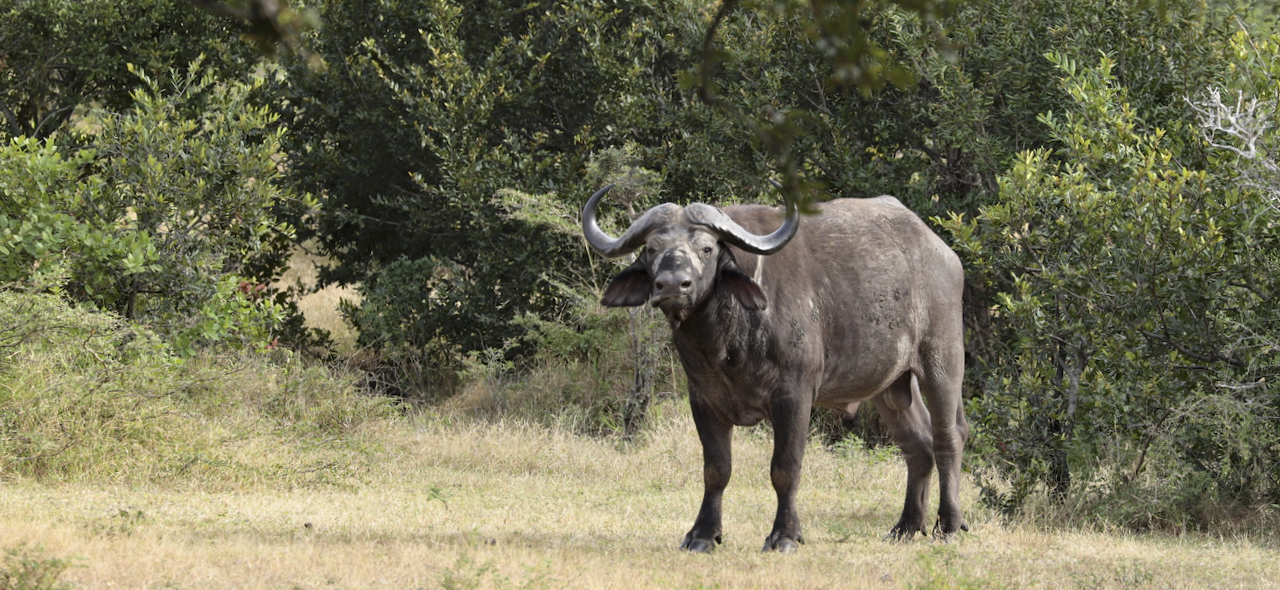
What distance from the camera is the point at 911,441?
9211 millimetres

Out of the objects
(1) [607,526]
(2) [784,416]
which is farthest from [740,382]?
(1) [607,526]

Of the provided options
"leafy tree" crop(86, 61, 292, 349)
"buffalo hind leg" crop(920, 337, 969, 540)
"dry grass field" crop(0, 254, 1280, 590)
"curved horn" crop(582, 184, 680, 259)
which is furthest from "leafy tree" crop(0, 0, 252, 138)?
"buffalo hind leg" crop(920, 337, 969, 540)

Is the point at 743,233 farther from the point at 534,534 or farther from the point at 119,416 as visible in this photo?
the point at 119,416

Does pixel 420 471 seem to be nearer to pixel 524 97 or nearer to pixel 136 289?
pixel 136 289

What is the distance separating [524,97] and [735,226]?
7.39 m

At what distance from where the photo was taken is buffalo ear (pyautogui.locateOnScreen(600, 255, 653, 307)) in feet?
25.8

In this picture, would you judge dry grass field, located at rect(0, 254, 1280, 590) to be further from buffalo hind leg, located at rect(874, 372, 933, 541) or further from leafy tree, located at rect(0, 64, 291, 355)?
leafy tree, located at rect(0, 64, 291, 355)

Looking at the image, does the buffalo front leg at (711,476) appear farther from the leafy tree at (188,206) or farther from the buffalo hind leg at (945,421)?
the leafy tree at (188,206)

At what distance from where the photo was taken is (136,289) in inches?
508

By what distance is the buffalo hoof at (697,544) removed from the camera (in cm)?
792

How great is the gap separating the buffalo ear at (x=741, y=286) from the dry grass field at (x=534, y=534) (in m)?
1.42

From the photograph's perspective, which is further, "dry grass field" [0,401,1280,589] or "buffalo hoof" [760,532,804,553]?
"buffalo hoof" [760,532,804,553]

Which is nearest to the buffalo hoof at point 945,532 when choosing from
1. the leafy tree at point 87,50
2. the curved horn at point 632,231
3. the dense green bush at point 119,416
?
the curved horn at point 632,231

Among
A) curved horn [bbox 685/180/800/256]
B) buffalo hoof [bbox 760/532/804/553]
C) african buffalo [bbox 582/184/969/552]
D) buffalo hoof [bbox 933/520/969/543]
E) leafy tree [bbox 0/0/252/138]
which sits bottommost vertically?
buffalo hoof [bbox 933/520/969/543]
